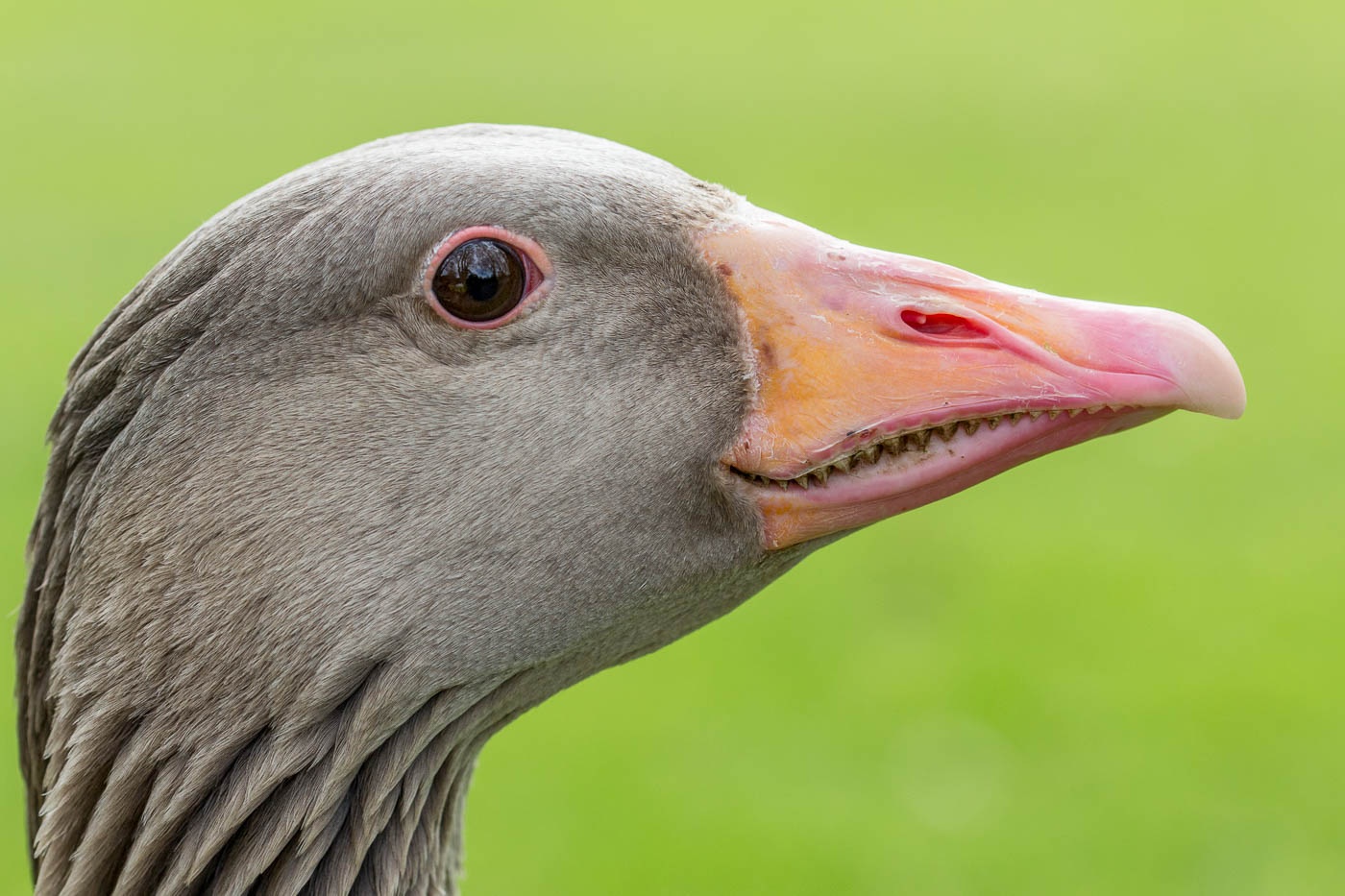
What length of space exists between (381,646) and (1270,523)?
19.9 ft

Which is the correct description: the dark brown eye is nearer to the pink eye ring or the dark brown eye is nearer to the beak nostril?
the pink eye ring

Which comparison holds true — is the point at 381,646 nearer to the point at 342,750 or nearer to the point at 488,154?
the point at 342,750

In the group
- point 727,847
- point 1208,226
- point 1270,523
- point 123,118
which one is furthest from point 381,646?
point 123,118

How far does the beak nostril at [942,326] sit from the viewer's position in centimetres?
236

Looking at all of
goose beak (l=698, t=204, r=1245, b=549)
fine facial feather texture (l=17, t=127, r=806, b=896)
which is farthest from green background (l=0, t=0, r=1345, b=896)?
goose beak (l=698, t=204, r=1245, b=549)

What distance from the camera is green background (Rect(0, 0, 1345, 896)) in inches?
218

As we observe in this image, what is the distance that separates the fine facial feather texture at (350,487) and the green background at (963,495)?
309 cm

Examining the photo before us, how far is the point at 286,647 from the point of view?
2.38 m

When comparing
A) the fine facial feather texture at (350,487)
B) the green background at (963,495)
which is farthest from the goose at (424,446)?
the green background at (963,495)

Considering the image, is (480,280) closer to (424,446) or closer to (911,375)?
(424,446)

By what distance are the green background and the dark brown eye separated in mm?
3441

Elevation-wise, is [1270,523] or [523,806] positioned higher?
[1270,523]

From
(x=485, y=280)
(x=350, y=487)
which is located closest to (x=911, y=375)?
(x=485, y=280)

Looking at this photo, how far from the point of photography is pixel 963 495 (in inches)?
311
